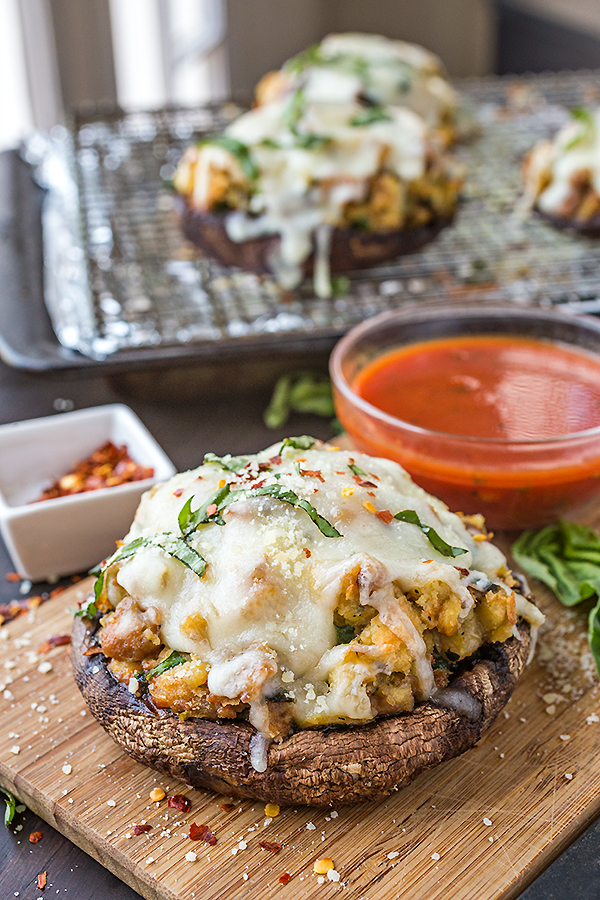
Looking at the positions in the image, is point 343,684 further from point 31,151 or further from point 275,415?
point 31,151

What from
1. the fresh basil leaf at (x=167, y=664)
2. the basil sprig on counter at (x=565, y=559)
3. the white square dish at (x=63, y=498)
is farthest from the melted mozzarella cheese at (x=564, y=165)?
the fresh basil leaf at (x=167, y=664)

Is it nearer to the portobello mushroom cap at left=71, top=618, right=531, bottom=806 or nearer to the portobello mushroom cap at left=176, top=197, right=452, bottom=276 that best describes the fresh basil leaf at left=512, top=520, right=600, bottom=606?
the portobello mushroom cap at left=71, top=618, right=531, bottom=806

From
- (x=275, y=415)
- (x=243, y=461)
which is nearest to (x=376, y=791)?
(x=243, y=461)

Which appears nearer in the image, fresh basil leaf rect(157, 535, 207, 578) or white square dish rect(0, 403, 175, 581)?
fresh basil leaf rect(157, 535, 207, 578)

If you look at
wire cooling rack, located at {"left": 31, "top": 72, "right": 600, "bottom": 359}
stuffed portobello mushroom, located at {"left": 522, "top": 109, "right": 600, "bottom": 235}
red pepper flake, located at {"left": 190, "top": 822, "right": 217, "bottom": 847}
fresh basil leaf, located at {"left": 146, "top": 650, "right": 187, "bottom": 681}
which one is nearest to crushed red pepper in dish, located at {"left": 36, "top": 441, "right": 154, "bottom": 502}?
wire cooling rack, located at {"left": 31, "top": 72, "right": 600, "bottom": 359}

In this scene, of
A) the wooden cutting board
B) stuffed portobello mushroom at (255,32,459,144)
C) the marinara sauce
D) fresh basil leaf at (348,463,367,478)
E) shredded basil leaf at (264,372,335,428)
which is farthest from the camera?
stuffed portobello mushroom at (255,32,459,144)

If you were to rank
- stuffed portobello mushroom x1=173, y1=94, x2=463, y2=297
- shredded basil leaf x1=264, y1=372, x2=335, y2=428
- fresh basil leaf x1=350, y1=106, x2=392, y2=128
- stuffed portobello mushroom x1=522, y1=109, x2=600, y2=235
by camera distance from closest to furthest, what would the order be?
shredded basil leaf x1=264, y1=372, x2=335, y2=428
stuffed portobello mushroom x1=173, y1=94, x2=463, y2=297
fresh basil leaf x1=350, y1=106, x2=392, y2=128
stuffed portobello mushroom x1=522, y1=109, x2=600, y2=235
